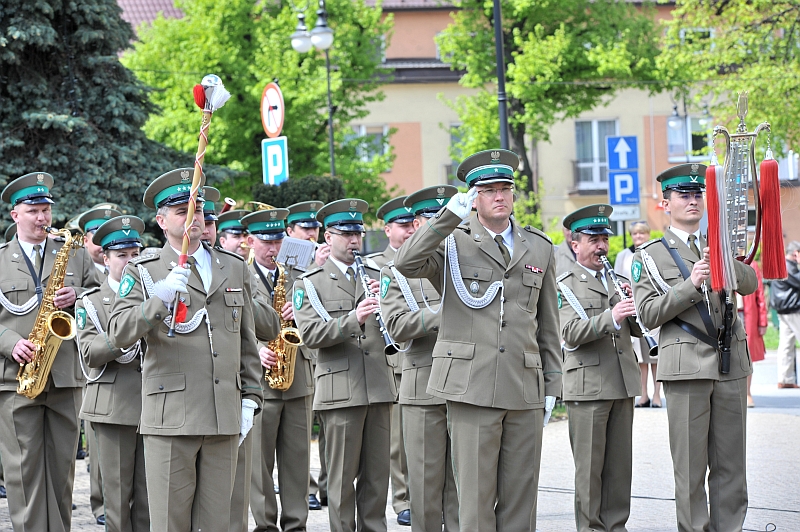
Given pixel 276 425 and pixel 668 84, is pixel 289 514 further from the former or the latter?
pixel 668 84

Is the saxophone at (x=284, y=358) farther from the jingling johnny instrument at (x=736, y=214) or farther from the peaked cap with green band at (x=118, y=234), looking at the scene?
the jingling johnny instrument at (x=736, y=214)

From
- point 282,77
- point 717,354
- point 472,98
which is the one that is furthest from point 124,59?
point 717,354

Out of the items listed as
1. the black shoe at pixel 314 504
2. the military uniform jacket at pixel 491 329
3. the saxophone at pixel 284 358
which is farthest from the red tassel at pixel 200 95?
the black shoe at pixel 314 504

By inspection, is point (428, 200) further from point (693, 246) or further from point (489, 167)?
point (489, 167)

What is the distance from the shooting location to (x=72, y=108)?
629 inches

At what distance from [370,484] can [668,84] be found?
2480 centimetres

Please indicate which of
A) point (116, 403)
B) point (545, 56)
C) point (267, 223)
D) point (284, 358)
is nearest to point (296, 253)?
point (267, 223)

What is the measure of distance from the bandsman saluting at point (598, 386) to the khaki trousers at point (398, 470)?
191 cm

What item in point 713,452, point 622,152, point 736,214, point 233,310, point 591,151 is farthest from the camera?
point 591,151

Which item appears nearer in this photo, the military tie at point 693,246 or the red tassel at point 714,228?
the red tassel at point 714,228

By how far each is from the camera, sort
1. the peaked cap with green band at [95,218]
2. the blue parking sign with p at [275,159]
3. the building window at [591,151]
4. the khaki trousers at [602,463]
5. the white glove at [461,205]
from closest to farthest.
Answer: the white glove at [461,205], the khaki trousers at [602,463], the peaked cap with green band at [95,218], the blue parking sign with p at [275,159], the building window at [591,151]

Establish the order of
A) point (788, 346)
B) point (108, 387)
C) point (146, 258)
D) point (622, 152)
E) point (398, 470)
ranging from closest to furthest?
point (146, 258), point (108, 387), point (398, 470), point (622, 152), point (788, 346)

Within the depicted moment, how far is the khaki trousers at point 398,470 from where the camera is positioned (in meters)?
10.2

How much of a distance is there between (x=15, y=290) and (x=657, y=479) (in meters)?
5.98
